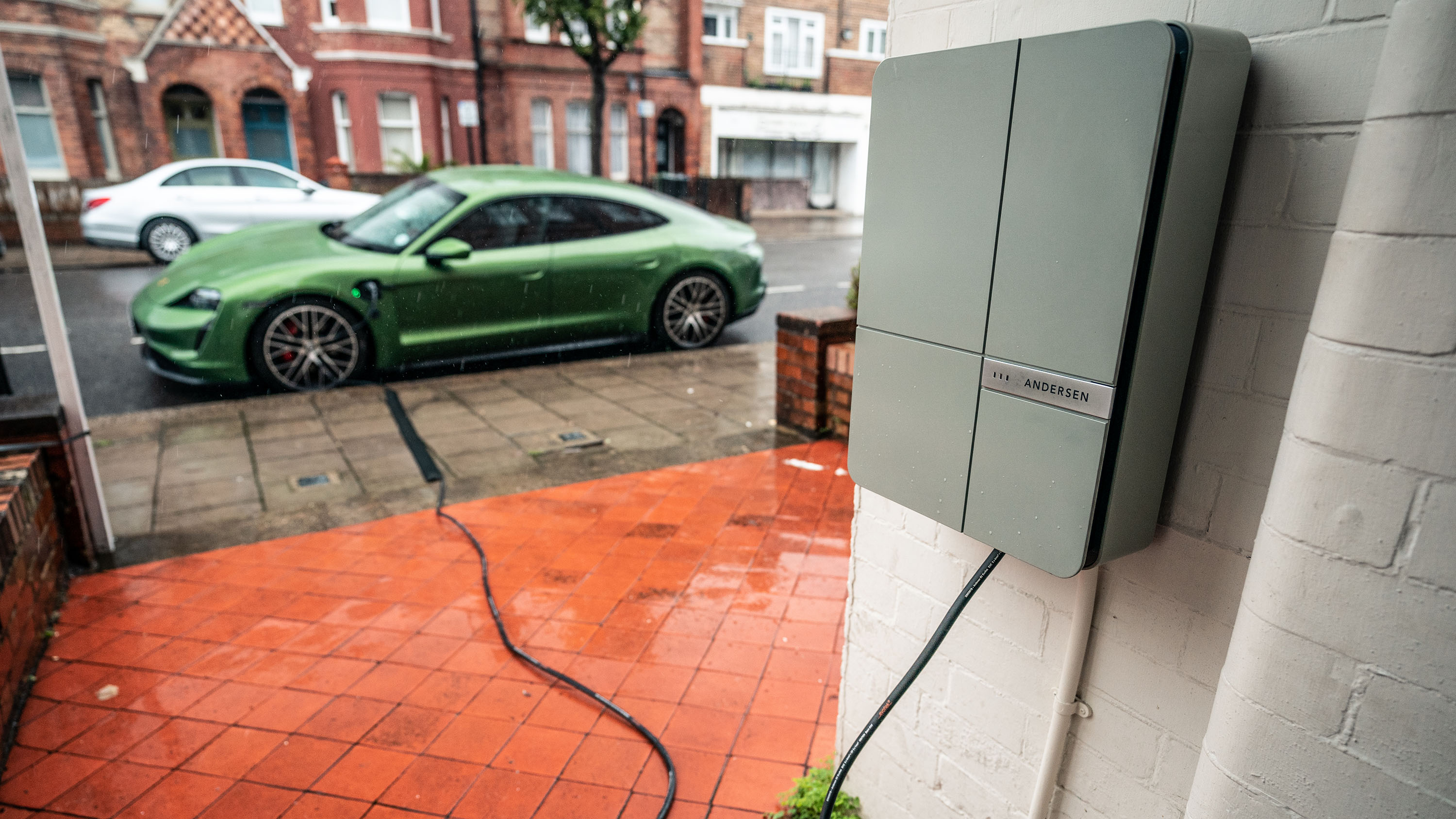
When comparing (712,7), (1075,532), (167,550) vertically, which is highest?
(712,7)

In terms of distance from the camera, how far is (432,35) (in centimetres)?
2091

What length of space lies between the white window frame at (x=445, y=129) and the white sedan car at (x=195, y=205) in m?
9.72

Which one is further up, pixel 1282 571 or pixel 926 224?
pixel 926 224

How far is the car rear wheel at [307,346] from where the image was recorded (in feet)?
19.1

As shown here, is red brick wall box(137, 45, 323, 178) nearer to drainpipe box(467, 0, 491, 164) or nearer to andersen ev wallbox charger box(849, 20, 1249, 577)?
drainpipe box(467, 0, 491, 164)

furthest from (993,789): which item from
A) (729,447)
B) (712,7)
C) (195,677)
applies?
(712,7)

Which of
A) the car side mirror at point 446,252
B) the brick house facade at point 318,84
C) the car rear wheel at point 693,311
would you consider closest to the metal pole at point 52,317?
the car side mirror at point 446,252

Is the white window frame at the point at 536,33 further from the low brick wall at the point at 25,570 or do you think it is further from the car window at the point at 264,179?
the low brick wall at the point at 25,570

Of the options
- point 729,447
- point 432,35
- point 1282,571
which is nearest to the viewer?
point 1282,571

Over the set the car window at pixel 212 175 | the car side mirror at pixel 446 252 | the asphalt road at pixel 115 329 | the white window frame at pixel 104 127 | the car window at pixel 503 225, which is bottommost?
the asphalt road at pixel 115 329

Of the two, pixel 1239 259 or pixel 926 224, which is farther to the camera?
pixel 926 224

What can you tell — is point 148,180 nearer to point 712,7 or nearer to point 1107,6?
point 1107,6

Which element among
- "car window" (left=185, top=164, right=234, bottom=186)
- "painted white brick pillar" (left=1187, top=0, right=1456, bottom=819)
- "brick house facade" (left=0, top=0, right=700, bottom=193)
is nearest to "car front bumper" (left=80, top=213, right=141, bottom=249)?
"car window" (left=185, top=164, right=234, bottom=186)

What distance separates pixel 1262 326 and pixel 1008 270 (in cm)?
35
